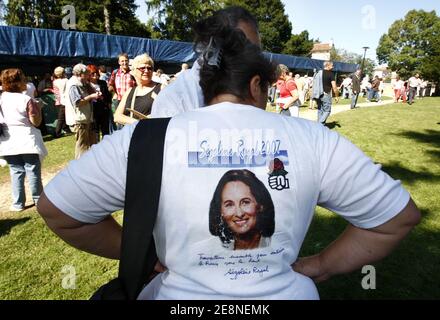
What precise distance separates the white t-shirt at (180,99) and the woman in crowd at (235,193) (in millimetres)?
930

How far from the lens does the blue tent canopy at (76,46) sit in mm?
11625

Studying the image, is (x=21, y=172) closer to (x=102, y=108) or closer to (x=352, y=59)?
(x=102, y=108)

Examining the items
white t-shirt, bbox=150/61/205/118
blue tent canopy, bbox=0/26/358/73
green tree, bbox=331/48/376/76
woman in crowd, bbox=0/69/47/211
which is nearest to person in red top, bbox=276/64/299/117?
blue tent canopy, bbox=0/26/358/73

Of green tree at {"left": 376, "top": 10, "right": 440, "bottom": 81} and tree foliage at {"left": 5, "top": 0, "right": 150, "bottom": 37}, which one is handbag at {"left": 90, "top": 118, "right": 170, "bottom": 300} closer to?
tree foliage at {"left": 5, "top": 0, "right": 150, "bottom": 37}

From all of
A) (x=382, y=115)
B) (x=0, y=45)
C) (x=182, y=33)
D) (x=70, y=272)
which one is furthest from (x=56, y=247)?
(x=182, y=33)

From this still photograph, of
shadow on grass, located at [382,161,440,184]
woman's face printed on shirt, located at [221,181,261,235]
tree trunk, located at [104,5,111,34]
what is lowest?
shadow on grass, located at [382,161,440,184]

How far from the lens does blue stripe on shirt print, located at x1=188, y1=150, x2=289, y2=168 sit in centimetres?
109

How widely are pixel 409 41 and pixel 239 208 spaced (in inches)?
2422

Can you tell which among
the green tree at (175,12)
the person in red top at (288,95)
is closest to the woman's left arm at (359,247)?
the person in red top at (288,95)

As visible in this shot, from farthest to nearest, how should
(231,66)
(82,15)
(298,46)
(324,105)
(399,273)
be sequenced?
(298,46) < (82,15) < (324,105) < (399,273) < (231,66)

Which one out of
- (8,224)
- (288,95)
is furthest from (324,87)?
(8,224)

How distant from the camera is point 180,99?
2.13 metres

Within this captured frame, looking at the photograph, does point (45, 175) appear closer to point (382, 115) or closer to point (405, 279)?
point (405, 279)

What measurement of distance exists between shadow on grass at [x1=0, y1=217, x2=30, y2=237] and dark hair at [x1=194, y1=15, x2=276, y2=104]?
4.13 metres
